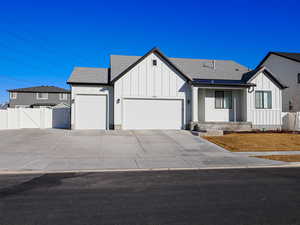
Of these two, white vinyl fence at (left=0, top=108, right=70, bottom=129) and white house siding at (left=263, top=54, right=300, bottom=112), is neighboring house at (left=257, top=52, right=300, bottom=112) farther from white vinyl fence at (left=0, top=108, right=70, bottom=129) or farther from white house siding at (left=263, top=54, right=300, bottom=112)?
white vinyl fence at (left=0, top=108, right=70, bottom=129)

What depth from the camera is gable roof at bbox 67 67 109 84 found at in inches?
654

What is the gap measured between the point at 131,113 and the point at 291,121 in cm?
1426

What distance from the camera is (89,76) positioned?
17.5 m

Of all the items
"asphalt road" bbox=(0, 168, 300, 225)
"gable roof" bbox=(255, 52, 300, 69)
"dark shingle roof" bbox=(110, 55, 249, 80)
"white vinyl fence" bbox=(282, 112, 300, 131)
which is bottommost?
"asphalt road" bbox=(0, 168, 300, 225)

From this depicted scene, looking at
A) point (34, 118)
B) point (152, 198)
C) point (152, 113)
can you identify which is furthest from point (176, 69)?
point (152, 198)

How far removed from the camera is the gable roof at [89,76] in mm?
16609

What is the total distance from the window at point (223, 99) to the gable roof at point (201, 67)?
1.90 metres

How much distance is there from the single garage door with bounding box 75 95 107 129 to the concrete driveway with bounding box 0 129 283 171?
215 centimetres

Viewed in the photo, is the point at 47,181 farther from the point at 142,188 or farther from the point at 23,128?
the point at 23,128

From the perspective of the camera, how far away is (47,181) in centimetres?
610

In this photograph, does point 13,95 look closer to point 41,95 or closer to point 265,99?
point 41,95

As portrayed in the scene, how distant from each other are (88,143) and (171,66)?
30.7 ft

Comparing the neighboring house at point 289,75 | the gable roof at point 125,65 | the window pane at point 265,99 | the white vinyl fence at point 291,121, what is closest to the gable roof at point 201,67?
the gable roof at point 125,65

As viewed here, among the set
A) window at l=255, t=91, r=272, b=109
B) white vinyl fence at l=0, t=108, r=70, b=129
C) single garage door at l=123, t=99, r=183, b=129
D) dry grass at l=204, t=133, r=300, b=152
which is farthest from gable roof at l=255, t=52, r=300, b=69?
white vinyl fence at l=0, t=108, r=70, b=129
